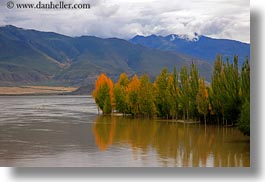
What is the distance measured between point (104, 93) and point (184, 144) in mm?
4483

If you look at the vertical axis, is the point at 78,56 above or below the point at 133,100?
above

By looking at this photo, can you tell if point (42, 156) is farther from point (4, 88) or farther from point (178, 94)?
point (178, 94)

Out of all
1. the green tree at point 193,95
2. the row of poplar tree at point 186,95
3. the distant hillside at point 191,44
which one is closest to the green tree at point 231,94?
the row of poplar tree at point 186,95

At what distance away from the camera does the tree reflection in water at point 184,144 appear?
648cm

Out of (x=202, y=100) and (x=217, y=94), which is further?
(x=202, y=100)

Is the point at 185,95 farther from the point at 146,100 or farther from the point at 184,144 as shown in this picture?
the point at 184,144

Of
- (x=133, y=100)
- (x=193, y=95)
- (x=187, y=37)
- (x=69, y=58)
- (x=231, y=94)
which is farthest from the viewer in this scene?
(x=133, y=100)

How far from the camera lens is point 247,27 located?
626 centimetres

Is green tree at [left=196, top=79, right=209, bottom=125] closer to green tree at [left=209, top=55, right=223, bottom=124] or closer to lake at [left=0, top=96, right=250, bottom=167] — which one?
green tree at [left=209, top=55, right=223, bottom=124]

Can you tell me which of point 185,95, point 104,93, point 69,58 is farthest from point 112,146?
point 185,95

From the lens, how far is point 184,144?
792 centimetres

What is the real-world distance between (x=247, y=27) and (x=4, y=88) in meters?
3.64

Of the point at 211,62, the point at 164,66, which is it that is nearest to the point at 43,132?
the point at 164,66

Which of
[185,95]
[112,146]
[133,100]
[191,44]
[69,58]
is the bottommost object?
[112,146]
